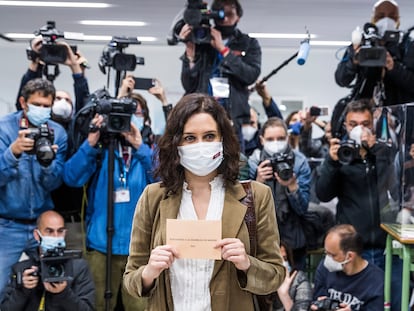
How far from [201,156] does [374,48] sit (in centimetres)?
201

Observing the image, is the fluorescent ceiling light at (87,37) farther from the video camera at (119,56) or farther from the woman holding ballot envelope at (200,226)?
the woman holding ballot envelope at (200,226)

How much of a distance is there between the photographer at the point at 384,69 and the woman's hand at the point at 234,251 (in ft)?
6.99

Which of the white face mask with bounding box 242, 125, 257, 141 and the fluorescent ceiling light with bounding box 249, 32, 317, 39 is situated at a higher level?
the fluorescent ceiling light with bounding box 249, 32, 317, 39

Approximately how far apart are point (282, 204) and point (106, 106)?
1.19m

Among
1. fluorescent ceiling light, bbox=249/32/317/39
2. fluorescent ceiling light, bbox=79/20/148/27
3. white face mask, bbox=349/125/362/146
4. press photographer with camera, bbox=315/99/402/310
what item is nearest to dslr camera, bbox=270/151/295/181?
press photographer with camera, bbox=315/99/402/310

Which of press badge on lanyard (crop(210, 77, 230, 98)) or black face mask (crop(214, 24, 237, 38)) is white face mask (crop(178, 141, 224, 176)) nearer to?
press badge on lanyard (crop(210, 77, 230, 98))

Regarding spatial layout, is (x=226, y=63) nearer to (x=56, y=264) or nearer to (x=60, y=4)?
(x=56, y=264)

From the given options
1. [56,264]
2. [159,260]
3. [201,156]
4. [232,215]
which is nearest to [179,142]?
[201,156]

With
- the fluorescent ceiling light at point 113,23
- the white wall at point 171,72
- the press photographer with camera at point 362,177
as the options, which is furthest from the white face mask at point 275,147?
the white wall at point 171,72

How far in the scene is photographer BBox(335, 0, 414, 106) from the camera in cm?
355

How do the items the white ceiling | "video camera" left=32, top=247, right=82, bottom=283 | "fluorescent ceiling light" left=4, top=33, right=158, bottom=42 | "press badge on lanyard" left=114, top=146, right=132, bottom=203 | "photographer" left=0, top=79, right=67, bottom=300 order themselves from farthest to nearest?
1. "fluorescent ceiling light" left=4, top=33, right=158, bottom=42
2. the white ceiling
3. "press badge on lanyard" left=114, top=146, right=132, bottom=203
4. "photographer" left=0, top=79, right=67, bottom=300
5. "video camera" left=32, top=247, right=82, bottom=283

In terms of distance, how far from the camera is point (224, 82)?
3615mm

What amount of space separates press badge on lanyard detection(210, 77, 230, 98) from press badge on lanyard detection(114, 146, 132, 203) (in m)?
0.62

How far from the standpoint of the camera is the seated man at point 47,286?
318 centimetres
